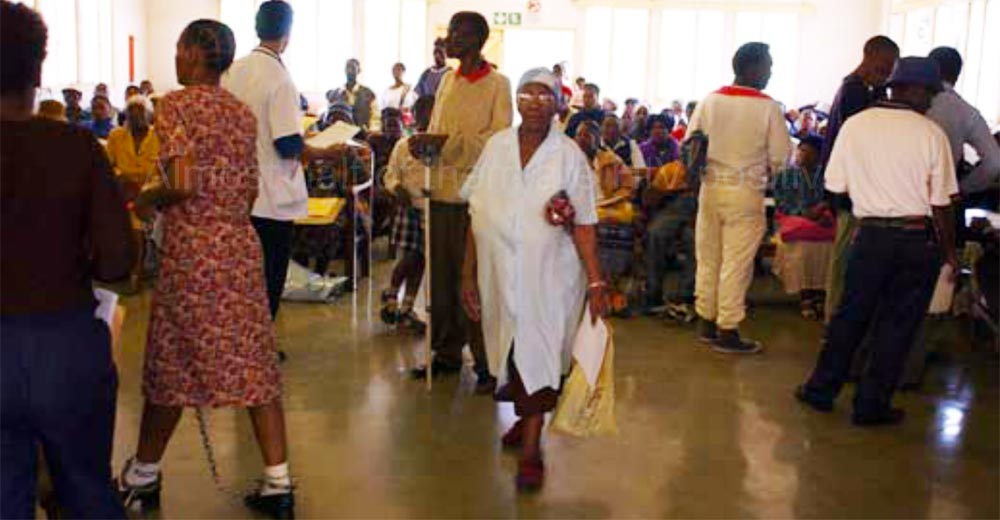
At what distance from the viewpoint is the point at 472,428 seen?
4.11 meters

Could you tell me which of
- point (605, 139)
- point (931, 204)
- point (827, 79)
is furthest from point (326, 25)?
point (931, 204)

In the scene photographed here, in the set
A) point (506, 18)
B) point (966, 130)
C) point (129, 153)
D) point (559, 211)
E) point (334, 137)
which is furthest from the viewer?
point (506, 18)

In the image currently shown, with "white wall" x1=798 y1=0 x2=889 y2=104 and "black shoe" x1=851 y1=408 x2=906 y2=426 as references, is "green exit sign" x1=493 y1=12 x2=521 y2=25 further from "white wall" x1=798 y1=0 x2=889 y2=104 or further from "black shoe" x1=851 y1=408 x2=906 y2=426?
"black shoe" x1=851 y1=408 x2=906 y2=426

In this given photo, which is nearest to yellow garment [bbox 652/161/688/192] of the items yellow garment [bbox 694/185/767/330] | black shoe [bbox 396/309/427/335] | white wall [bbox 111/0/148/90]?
yellow garment [bbox 694/185/767/330]

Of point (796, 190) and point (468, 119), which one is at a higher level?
point (468, 119)

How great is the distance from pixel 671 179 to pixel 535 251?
10.7 ft

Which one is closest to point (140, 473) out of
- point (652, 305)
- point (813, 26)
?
point (652, 305)

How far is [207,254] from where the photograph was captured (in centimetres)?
288

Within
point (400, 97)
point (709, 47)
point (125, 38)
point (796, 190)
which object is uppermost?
point (709, 47)

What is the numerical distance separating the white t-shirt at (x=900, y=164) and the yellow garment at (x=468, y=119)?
1.42 m

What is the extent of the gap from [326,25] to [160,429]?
575 inches

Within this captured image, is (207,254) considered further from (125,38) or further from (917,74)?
(125,38)

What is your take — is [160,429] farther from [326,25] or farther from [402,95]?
[326,25]

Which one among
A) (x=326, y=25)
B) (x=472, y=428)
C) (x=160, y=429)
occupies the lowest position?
(x=472, y=428)
